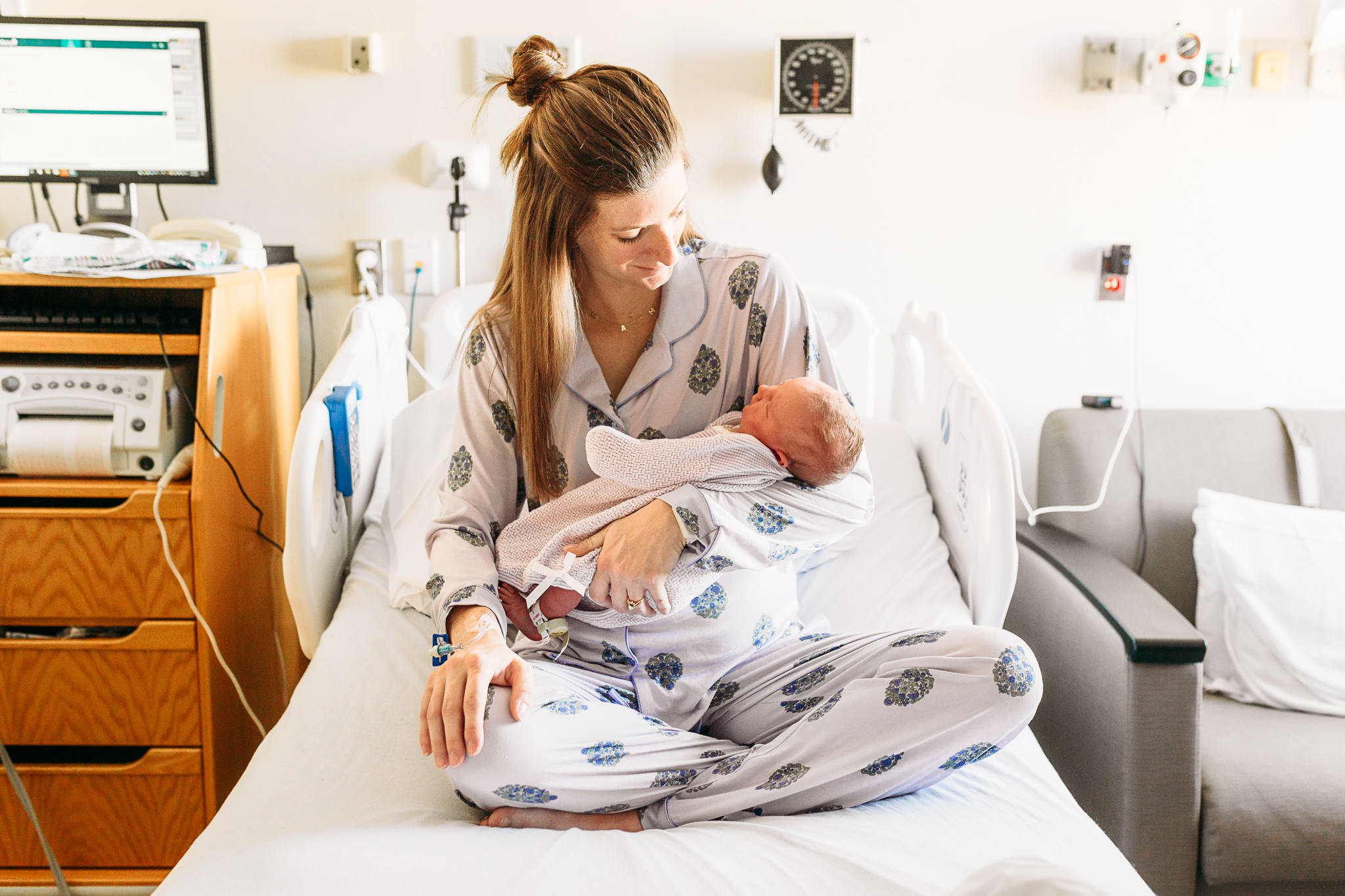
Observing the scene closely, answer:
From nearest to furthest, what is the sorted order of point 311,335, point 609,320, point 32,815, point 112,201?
point 609,320 → point 32,815 → point 112,201 → point 311,335

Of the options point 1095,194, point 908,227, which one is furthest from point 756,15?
point 1095,194

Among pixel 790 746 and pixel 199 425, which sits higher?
pixel 199 425

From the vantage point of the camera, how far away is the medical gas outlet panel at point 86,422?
1550 millimetres

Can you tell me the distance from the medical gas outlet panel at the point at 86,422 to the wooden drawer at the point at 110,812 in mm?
508

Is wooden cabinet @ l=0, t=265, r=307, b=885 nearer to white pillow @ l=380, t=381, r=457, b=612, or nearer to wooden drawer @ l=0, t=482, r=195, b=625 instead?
wooden drawer @ l=0, t=482, r=195, b=625

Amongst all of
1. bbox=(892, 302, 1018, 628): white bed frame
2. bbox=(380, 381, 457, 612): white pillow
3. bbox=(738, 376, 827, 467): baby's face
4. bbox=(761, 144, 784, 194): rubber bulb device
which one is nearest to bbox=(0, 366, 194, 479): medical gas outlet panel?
bbox=(380, 381, 457, 612): white pillow

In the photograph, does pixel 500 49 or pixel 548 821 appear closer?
pixel 548 821

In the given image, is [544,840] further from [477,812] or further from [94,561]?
[94,561]

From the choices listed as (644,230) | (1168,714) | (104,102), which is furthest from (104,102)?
(1168,714)

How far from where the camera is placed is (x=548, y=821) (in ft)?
3.39

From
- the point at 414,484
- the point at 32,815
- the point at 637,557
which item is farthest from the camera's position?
the point at 414,484

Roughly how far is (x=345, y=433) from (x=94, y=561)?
49 cm

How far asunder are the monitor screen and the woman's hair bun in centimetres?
89

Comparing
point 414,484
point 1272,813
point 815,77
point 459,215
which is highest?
point 815,77
